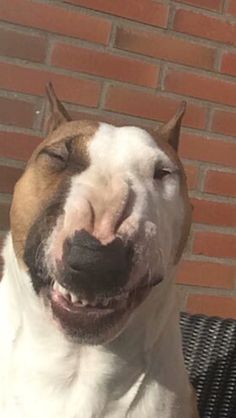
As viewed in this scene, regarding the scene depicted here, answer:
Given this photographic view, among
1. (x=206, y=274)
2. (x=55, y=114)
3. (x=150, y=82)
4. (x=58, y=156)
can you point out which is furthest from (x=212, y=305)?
(x=58, y=156)

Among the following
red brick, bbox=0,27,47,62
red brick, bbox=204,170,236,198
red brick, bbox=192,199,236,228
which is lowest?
red brick, bbox=192,199,236,228

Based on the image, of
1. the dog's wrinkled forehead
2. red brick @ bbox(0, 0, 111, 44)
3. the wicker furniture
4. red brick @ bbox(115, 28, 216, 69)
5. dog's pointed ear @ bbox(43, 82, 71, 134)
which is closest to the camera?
the dog's wrinkled forehead

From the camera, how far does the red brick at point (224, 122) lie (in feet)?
7.82

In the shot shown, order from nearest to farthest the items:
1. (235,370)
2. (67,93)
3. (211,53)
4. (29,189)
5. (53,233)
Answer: (53,233) < (29,189) < (235,370) < (67,93) < (211,53)

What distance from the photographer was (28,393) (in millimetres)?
1321

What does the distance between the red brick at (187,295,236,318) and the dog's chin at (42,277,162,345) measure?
118cm

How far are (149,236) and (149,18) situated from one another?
1.20 metres

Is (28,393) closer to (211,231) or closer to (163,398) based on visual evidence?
(163,398)

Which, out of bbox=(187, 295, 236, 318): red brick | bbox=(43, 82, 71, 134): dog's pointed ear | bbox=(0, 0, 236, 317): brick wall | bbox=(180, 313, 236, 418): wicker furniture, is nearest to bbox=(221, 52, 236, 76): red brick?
bbox=(0, 0, 236, 317): brick wall

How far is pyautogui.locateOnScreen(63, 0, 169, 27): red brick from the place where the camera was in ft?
7.18

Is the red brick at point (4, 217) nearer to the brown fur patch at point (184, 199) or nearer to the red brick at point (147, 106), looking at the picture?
the red brick at point (147, 106)

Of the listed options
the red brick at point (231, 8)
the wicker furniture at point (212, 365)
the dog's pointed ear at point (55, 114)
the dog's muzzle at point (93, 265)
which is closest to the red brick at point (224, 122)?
the red brick at point (231, 8)

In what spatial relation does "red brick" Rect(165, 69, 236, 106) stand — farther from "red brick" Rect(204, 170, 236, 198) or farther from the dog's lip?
the dog's lip

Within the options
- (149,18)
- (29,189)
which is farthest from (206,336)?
(149,18)
